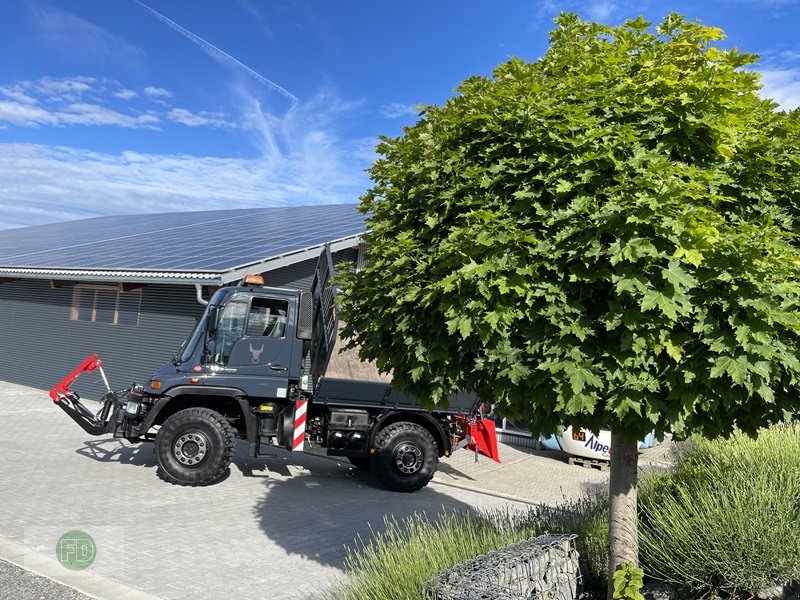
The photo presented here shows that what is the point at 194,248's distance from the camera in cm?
1353

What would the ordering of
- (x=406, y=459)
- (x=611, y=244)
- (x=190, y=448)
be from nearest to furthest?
1. (x=611, y=244)
2. (x=190, y=448)
3. (x=406, y=459)

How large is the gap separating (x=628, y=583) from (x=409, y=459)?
5.04 meters

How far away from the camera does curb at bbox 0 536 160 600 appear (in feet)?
14.4

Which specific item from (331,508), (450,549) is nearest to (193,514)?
(331,508)

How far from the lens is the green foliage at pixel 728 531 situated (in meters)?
3.89

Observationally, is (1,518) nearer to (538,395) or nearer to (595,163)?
(538,395)

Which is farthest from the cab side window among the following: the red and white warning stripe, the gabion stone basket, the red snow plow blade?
the gabion stone basket

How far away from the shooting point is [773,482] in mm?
4508

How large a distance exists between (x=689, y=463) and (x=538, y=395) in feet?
11.0

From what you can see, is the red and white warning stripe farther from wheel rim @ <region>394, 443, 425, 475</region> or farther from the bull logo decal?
wheel rim @ <region>394, 443, 425, 475</region>

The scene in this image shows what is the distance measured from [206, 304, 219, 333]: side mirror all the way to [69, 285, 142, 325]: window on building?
6.49 metres

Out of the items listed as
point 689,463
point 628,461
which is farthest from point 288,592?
point 689,463

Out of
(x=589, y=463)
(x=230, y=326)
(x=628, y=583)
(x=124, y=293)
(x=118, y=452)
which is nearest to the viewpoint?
(x=628, y=583)

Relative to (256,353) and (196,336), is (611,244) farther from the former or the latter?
(196,336)
